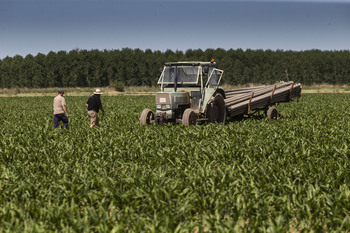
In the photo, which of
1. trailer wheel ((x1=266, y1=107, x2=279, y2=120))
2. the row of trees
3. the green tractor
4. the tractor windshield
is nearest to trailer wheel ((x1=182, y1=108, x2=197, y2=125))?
the green tractor

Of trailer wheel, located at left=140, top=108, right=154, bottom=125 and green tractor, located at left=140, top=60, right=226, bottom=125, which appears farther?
trailer wheel, located at left=140, top=108, right=154, bottom=125

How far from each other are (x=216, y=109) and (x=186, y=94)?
1.56 metres

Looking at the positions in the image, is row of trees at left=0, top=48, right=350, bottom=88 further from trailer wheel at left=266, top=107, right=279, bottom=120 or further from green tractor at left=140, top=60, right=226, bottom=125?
green tractor at left=140, top=60, right=226, bottom=125

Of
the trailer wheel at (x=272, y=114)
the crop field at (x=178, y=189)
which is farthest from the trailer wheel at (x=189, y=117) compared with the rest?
the trailer wheel at (x=272, y=114)

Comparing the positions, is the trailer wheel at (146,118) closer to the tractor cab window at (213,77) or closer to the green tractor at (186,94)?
the green tractor at (186,94)

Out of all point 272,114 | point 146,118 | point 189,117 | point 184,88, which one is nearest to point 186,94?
point 184,88

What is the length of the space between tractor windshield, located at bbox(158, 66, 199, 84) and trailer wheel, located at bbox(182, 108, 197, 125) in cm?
116

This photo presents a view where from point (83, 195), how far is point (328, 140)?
24.6ft

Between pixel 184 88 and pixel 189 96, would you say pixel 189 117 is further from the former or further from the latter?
pixel 184 88

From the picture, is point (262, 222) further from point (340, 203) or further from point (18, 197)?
point (18, 197)

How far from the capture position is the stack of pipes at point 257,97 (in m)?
14.9

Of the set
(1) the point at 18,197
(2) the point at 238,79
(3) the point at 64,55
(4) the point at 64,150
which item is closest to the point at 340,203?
(1) the point at 18,197

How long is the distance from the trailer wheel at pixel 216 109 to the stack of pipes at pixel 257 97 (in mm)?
469

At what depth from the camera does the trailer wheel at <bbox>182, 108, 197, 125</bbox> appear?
1249 centimetres
